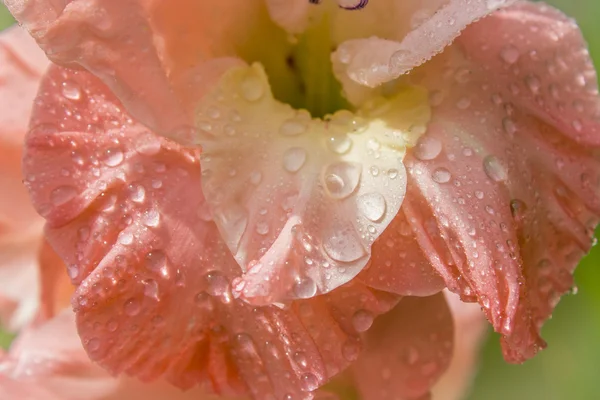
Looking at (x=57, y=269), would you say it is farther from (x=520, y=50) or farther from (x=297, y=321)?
(x=520, y=50)

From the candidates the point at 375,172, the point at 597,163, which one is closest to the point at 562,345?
the point at 597,163

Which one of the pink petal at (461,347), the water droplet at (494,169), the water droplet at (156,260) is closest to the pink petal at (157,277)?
the water droplet at (156,260)

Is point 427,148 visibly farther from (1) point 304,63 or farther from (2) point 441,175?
(1) point 304,63

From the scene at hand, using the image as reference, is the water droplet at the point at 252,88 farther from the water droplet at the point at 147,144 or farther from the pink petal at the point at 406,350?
the pink petal at the point at 406,350

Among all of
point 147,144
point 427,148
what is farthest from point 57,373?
point 427,148

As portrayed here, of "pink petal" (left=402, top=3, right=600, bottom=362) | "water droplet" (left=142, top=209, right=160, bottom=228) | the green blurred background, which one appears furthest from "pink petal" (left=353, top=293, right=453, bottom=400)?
the green blurred background

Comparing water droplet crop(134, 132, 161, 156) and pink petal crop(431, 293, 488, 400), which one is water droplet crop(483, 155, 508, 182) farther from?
pink petal crop(431, 293, 488, 400)
